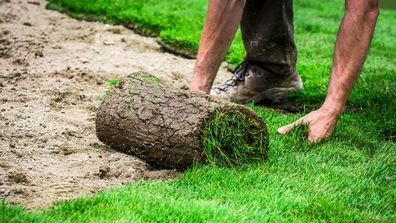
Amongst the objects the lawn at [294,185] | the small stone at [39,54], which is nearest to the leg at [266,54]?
the lawn at [294,185]

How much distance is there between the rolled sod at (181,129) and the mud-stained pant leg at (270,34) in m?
1.41

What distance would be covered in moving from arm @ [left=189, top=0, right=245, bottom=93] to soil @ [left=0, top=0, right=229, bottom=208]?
0.70 metres

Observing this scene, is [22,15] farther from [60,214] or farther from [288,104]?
[60,214]

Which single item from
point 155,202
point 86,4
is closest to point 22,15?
point 86,4

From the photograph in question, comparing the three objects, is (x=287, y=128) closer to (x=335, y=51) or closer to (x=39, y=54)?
(x=335, y=51)

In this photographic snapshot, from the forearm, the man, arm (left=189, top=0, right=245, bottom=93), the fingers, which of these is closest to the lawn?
the fingers

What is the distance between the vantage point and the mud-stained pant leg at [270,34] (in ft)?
14.7

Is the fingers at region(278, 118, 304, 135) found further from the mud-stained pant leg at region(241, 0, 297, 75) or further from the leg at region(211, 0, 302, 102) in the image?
the mud-stained pant leg at region(241, 0, 297, 75)

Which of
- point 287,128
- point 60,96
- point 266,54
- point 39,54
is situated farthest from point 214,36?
point 39,54

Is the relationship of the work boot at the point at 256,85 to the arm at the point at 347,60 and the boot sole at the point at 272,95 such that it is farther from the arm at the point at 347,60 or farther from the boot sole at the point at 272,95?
the arm at the point at 347,60

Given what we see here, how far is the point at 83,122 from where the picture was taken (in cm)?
372

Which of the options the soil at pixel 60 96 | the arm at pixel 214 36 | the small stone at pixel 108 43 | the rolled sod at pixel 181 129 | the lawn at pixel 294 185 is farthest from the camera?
the small stone at pixel 108 43

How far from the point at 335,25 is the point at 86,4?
2.93m

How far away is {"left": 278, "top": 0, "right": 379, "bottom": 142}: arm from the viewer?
3.54 metres
